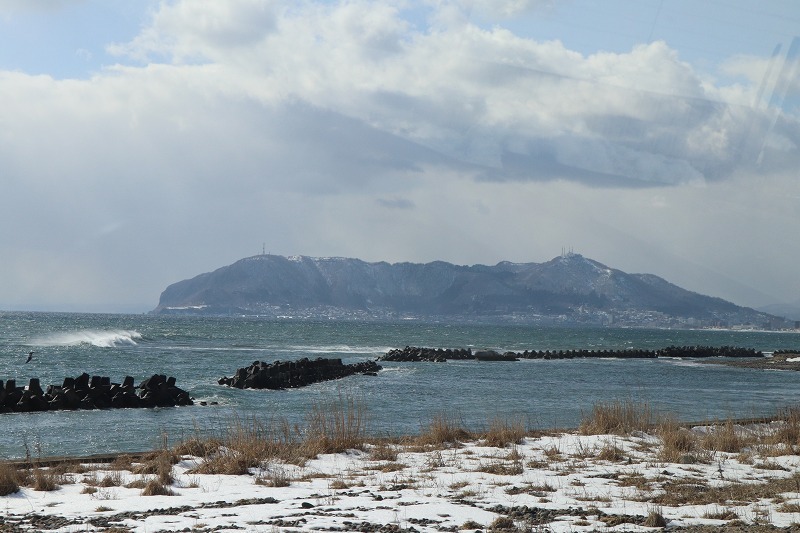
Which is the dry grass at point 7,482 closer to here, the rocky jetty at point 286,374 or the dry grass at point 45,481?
the dry grass at point 45,481

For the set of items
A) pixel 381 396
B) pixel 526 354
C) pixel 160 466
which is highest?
pixel 160 466

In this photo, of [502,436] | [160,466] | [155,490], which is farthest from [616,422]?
[155,490]

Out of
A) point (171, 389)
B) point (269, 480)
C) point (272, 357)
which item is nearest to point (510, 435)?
point (269, 480)

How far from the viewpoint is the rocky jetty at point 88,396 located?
22594 millimetres

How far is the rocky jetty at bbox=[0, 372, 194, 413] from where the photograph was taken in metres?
22.6

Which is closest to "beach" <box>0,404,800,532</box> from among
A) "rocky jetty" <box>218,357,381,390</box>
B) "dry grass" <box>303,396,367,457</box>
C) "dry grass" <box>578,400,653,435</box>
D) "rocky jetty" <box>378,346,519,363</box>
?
"dry grass" <box>303,396,367,457</box>

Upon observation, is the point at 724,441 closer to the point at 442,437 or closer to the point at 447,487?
the point at 442,437

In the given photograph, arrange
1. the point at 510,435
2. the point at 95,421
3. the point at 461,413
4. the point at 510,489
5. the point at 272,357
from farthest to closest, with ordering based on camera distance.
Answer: the point at 272,357 < the point at 461,413 < the point at 95,421 < the point at 510,435 < the point at 510,489

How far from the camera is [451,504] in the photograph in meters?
9.27

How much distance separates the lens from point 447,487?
33.8 feet

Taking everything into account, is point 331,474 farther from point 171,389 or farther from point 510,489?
point 171,389

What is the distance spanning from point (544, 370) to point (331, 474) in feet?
121

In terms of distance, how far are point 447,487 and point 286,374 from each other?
24.3 m

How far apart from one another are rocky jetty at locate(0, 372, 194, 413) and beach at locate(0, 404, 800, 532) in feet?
38.6
